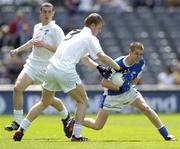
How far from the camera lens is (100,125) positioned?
17016 mm

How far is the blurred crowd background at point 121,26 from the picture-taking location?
102 feet

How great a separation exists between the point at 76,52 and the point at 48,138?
2.28m

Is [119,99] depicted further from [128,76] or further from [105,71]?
[105,71]

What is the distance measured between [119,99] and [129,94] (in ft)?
0.81

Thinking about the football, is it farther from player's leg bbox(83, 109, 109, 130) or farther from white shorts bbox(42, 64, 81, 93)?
white shorts bbox(42, 64, 81, 93)

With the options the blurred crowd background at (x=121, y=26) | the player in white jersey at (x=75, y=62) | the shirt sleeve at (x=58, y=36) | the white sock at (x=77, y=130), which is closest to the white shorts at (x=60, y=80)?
the player in white jersey at (x=75, y=62)

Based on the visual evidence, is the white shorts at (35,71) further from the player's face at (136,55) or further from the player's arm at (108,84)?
the player's face at (136,55)

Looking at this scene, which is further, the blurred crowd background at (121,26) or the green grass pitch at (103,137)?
the blurred crowd background at (121,26)

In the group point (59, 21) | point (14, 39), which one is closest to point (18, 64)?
point (14, 39)

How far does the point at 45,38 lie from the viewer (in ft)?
57.3

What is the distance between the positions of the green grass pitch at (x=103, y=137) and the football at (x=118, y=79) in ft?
3.46

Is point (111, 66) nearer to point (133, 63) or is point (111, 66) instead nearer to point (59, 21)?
point (133, 63)

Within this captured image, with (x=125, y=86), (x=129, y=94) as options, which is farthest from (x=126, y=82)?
(x=129, y=94)

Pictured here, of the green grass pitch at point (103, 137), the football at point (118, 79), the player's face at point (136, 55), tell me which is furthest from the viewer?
the football at point (118, 79)
